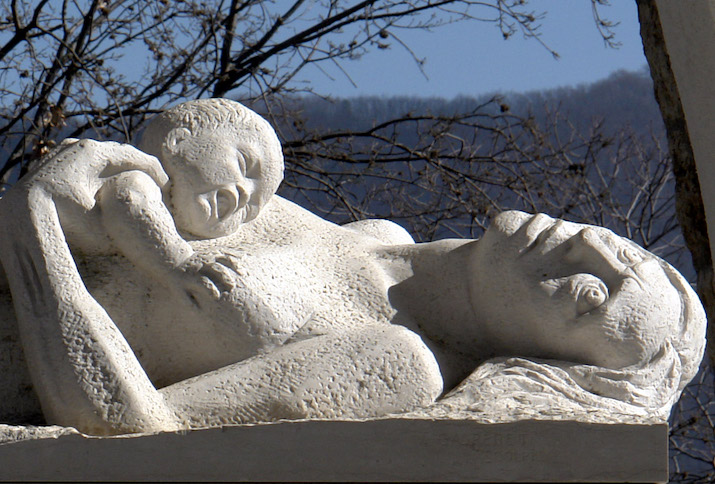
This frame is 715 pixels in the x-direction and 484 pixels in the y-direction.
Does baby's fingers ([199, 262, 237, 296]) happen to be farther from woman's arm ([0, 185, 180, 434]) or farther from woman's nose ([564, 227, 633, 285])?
woman's nose ([564, 227, 633, 285])

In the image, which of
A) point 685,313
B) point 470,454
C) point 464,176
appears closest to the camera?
point 470,454

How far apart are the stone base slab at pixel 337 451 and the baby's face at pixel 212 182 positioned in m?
0.52

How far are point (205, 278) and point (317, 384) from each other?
11.1 inches

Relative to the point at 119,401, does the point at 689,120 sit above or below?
above

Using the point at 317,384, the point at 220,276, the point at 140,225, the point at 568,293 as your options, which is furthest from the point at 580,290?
the point at 140,225

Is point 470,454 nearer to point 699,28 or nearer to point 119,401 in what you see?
point 119,401

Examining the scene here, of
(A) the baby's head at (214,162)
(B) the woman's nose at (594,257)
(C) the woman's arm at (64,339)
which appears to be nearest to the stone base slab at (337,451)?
(C) the woman's arm at (64,339)

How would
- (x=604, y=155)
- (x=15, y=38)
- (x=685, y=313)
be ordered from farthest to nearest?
1. (x=604, y=155)
2. (x=15, y=38)
3. (x=685, y=313)

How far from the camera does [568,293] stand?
2182 millimetres

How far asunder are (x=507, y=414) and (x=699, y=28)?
123 centimetres

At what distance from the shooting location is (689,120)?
2811 mm

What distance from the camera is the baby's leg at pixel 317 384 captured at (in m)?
2.01

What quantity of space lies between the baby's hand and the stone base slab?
0.99ft

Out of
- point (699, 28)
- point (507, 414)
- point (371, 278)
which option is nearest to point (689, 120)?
point (699, 28)
